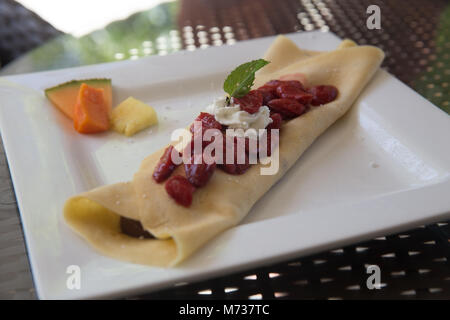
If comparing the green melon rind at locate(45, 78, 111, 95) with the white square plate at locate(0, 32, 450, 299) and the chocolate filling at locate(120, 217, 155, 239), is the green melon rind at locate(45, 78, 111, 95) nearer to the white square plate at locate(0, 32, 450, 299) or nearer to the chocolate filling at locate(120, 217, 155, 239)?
the white square plate at locate(0, 32, 450, 299)

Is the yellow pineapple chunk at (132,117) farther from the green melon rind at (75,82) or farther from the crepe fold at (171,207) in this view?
the crepe fold at (171,207)

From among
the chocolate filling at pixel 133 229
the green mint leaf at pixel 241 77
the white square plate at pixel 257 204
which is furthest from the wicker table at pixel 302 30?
the green mint leaf at pixel 241 77

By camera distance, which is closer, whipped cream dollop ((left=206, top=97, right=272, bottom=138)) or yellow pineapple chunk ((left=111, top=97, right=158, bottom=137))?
whipped cream dollop ((left=206, top=97, right=272, bottom=138))

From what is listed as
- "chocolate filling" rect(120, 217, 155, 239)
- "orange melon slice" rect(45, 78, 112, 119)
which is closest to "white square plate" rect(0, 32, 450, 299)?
"orange melon slice" rect(45, 78, 112, 119)

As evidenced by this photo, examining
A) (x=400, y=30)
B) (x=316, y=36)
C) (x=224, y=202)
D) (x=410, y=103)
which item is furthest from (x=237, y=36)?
(x=224, y=202)
